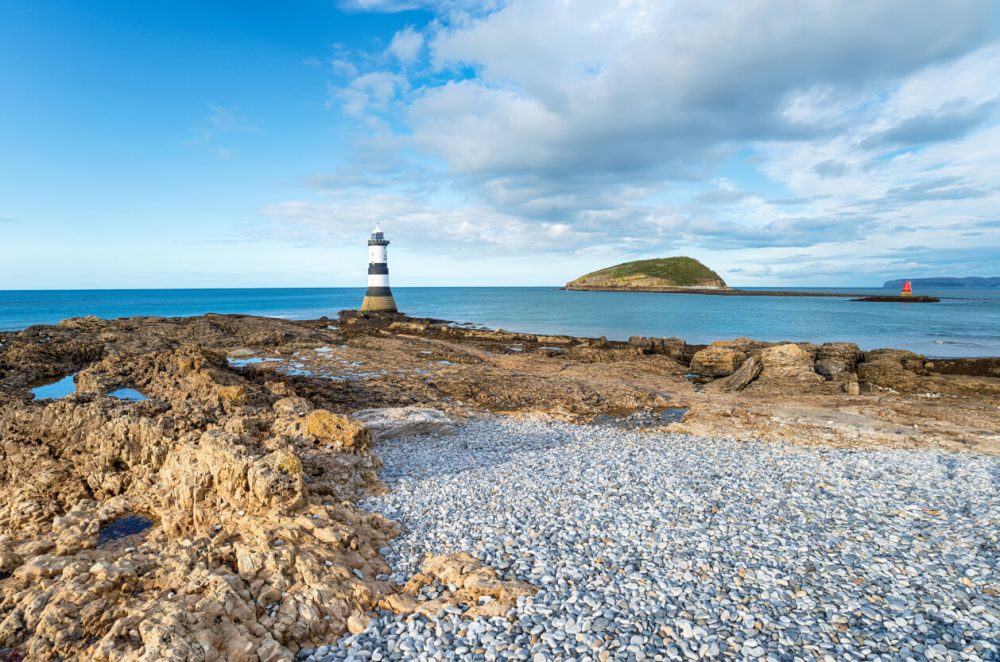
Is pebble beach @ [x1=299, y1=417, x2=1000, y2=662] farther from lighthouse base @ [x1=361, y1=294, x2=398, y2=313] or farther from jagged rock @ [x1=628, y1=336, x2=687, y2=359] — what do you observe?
lighthouse base @ [x1=361, y1=294, x2=398, y2=313]

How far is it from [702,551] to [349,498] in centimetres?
650

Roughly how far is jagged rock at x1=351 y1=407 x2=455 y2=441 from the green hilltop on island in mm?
153010

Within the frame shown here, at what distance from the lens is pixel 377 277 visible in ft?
190

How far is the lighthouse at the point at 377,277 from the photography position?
56.4 meters

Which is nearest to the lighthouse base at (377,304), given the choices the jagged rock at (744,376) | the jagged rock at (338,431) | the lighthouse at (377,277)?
the lighthouse at (377,277)

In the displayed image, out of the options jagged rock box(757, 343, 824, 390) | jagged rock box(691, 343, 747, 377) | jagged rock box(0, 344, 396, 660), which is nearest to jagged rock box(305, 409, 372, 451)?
jagged rock box(0, 344, 396, 660)

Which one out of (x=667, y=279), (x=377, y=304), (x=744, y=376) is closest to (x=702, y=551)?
(x=744, y=376)

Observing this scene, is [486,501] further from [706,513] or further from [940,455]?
[940,455]

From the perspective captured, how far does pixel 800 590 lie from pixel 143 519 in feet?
35.6

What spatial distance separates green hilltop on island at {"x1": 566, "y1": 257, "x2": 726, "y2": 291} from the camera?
16288 centimetres

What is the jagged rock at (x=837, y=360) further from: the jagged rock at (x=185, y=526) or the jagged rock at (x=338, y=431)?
the jagged rock at (x=185, y=526)

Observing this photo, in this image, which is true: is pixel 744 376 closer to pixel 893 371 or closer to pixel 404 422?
pixel 893 371

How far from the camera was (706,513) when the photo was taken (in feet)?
29.9

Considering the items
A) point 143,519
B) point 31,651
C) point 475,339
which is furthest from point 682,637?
point 475,339
